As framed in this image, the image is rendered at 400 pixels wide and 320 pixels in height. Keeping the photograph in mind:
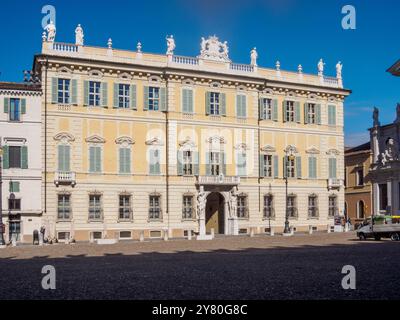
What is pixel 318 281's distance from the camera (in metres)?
15.5

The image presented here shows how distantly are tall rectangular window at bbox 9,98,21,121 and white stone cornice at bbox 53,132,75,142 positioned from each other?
289 centimetres

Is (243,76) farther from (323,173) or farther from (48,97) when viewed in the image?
(48,97)

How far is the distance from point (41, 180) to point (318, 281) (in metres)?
31.8

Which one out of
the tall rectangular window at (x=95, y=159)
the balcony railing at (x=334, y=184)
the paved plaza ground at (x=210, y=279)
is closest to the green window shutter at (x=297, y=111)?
the balcony railing at (x=334, y=184)

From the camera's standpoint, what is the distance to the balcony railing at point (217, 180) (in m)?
49.0

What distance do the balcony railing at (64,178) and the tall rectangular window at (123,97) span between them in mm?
6576

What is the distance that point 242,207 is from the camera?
51656 millimetres

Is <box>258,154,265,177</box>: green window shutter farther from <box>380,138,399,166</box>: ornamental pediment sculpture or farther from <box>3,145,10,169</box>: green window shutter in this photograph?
<box>3,145,10,169</box>: green window shutter

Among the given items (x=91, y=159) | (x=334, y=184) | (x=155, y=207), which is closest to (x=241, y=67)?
(x=334, y=184)

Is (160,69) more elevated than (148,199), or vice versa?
(160,69)

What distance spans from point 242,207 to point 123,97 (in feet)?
43.6

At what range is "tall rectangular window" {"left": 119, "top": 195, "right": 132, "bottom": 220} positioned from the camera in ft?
154

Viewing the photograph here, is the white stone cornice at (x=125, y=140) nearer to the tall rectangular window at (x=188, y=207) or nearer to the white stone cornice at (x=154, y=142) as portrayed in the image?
the white stone cornice at (x=154, y=142)
